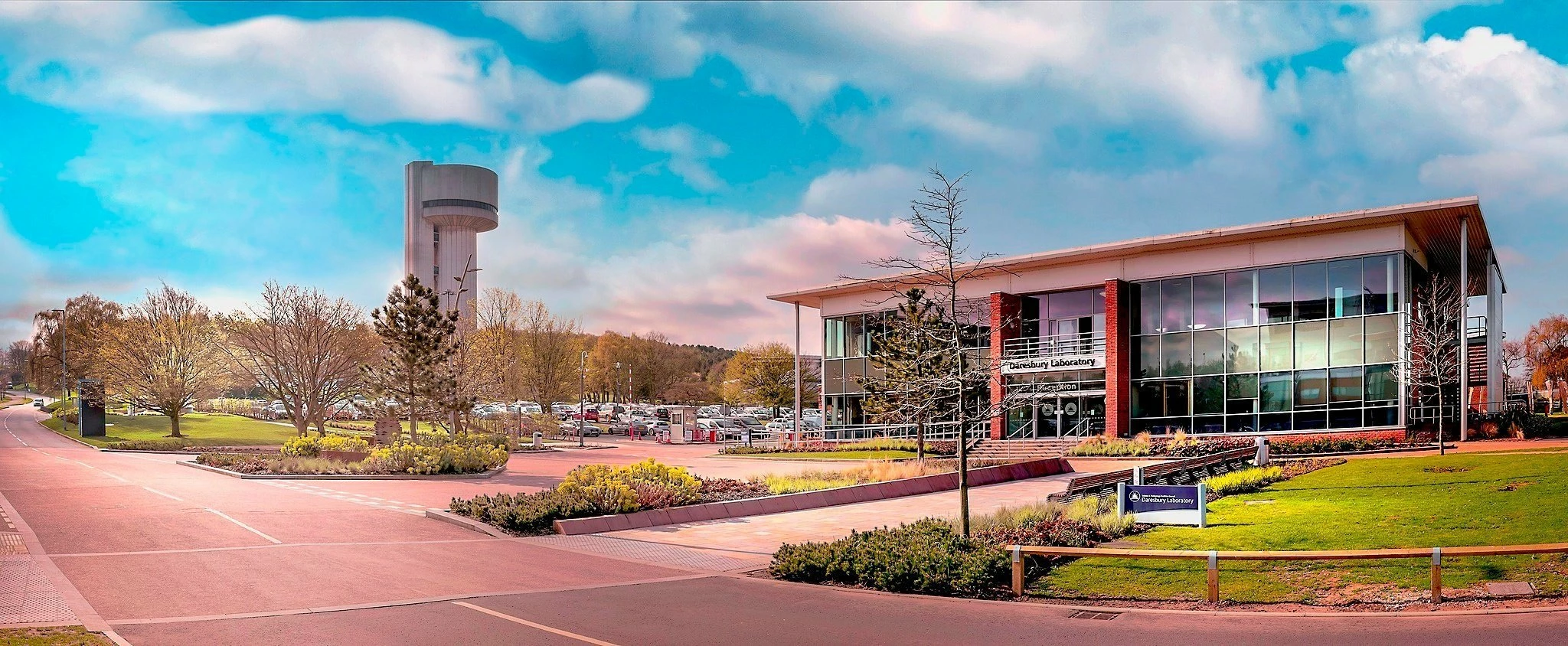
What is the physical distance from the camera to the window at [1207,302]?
39.5 metres

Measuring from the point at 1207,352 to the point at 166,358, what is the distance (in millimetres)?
53189

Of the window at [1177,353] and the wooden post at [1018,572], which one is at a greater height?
the window at [1177,353]

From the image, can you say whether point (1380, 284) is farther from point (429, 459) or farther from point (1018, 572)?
point (429, 459)

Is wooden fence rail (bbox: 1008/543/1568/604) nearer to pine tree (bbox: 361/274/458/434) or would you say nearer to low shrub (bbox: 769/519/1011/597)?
low shrub (bbox: 769/519/1011/597)

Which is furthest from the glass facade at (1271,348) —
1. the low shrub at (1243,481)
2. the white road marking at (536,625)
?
the white road marking at (536,625)

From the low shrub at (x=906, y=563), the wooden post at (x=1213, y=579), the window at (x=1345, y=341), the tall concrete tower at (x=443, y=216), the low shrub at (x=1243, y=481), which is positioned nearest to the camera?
the wooden post at (x=1213, y=579)

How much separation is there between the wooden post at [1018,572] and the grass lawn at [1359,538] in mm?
387

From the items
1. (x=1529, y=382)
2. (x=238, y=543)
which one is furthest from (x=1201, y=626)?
(x=1529, y=382)

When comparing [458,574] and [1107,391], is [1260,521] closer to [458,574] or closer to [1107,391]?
[458,574]

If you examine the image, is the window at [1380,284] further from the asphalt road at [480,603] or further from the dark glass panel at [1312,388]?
the asphalt road at [480,603]

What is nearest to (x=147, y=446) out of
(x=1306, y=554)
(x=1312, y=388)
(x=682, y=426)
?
(x=682, y=426)

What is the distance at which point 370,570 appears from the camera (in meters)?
13.2

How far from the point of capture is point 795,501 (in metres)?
20.9

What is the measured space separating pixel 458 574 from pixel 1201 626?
9.00 meters
